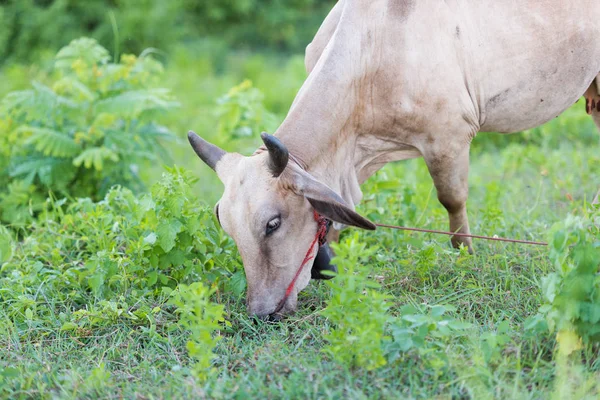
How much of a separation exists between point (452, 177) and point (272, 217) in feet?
3.95

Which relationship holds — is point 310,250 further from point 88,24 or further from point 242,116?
point 88,24

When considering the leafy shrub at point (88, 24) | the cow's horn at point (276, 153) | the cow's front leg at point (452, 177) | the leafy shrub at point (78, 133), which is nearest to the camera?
the cow's horn at point (276, 153)

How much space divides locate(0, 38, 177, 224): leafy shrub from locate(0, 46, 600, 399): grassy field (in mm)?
860

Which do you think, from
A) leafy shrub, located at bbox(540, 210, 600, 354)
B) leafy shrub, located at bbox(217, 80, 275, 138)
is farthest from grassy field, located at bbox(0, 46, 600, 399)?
leafy shrub, located at bbox(217, 80, 275, 138)

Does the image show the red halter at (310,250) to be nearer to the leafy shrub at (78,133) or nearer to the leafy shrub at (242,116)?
the leafy shrub at (78,133)

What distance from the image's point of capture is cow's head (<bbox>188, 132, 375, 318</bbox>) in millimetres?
3754

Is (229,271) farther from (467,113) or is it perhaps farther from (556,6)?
(556,6)

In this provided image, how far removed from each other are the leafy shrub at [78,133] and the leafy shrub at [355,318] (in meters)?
2.91

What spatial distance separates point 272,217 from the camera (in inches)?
148

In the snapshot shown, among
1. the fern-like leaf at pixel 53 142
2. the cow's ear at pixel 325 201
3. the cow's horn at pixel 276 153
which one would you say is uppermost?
the cow's horn at pixel 276 153

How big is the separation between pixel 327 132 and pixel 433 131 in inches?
23.4

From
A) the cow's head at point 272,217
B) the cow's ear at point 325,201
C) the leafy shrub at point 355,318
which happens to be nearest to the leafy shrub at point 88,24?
the cow's head at point 272,217

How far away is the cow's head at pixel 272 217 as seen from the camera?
3.75m

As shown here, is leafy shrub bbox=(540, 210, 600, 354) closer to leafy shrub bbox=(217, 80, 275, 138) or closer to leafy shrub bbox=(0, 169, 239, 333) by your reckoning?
leafy shrub bbox=(0, 169, 239, 333)
